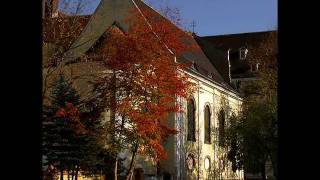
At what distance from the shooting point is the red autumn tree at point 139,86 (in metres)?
26.1

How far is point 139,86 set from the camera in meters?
26.1

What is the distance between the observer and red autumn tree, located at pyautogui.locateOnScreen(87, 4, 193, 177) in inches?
1029

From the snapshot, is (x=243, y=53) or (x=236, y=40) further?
(x=236, y=40)

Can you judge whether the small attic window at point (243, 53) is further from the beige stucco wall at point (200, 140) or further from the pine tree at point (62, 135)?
the pine tree at point (62, 135)

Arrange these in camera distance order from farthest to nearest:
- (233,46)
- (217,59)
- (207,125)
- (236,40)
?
(236,40), (233,46), (217,59), (207,125)

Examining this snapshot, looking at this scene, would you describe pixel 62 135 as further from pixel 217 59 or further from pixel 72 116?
pixel 217 59

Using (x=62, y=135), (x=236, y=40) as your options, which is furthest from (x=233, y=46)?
(x=62, y=135)

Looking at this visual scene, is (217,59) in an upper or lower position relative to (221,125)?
upper

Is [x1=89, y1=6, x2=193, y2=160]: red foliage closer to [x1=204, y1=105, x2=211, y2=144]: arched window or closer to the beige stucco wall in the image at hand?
the beige stucco wall

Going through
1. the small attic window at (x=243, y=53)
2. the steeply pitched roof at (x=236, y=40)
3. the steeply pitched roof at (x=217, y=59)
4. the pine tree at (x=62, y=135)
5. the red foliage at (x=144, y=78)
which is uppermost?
the steeply pitched roof at (x=236, y=40)

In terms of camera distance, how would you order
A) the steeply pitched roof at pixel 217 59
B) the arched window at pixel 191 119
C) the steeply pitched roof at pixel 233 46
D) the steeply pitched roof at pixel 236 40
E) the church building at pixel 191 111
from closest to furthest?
the church building at pixel 191 111, the arched window at pixel 191 119, the steeply pitched roof at pixel 217 59, the steeply pitched roof at pixel 233 46, the steeply pitched roof at pixel 236 40

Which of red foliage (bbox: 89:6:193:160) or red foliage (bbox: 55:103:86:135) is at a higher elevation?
red foliage (bbox: 89:6:193:160)

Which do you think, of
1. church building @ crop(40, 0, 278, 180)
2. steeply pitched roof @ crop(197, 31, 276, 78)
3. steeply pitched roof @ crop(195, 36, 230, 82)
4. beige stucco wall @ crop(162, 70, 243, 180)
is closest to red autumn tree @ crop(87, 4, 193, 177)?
church building @ crop(40, 0, 278, 180)

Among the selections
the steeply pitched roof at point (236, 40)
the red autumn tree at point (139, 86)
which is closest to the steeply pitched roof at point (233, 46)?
the steeply pitched roof at point (236, 40)
